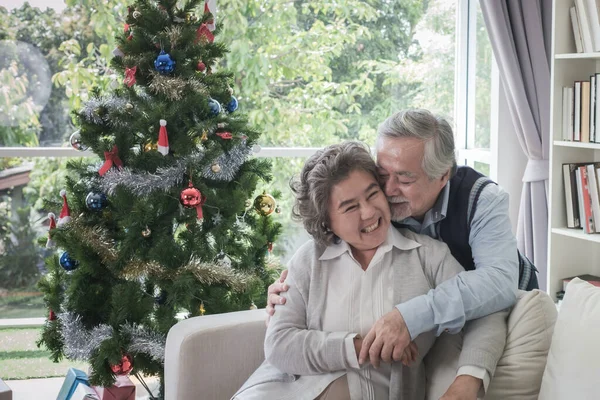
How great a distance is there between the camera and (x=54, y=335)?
3113 millimetres

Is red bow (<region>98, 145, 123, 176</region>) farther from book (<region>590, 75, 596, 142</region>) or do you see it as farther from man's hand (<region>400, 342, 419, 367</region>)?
book (<region>590, 75, 596, 142</region>)

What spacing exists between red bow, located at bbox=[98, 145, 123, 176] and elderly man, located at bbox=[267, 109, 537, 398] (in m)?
0.97

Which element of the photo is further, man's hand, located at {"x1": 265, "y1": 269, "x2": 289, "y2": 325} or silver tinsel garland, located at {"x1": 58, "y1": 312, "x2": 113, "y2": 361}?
silver tinsel garland, located at {"x1": 58, "y1": 312, "x2": 113, "y2": 361}

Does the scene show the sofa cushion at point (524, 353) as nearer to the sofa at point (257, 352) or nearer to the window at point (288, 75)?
the sofa at point (257, 352)

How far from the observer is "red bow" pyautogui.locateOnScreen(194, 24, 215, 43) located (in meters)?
3.05

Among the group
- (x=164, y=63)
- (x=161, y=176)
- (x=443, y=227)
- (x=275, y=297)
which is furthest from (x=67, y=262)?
(x=443, y=227)

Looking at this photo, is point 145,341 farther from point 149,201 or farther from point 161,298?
point 149,201

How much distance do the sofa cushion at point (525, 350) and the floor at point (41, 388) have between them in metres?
2.05

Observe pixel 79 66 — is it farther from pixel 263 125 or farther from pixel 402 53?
pixel 402 53

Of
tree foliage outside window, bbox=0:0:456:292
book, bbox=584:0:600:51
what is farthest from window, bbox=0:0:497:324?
book, bbox=584:0:600:51

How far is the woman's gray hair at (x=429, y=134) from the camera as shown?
6.99 ft

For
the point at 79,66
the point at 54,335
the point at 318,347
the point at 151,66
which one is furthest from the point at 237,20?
the point at 318,347

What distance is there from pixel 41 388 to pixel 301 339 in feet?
7.63

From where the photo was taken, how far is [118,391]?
325cm
